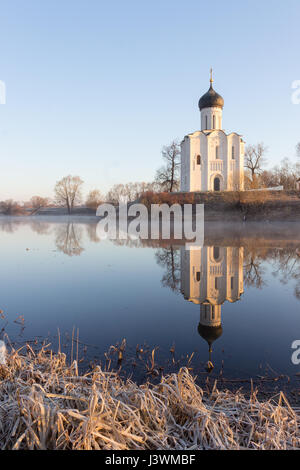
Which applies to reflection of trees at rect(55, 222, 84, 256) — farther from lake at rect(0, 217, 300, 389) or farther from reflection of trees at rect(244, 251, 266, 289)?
reflection of trees at rect(244, 251, 266, 289)

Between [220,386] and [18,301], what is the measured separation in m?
5.22

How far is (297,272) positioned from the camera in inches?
400

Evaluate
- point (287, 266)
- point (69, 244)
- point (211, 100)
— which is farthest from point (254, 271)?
point (211, 100)

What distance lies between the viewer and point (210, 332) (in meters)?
5.06

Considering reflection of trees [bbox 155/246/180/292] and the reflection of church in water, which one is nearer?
the reflection of church in water

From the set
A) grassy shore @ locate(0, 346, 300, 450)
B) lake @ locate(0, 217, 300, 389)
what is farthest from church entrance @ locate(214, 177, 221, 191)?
grassy shore @ locate(0, 346, 300, 450)

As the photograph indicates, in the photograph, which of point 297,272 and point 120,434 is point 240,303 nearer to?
point 297,272

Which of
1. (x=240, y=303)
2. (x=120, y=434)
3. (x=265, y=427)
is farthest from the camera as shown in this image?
(x=240, y=303)

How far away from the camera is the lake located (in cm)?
421

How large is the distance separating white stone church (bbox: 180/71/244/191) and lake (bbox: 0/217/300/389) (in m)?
30.4

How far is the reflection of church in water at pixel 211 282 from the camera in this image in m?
5.62

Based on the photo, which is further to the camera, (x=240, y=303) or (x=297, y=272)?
(x=297, y=272)

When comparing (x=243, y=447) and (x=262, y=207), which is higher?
(x=262, y=207)
